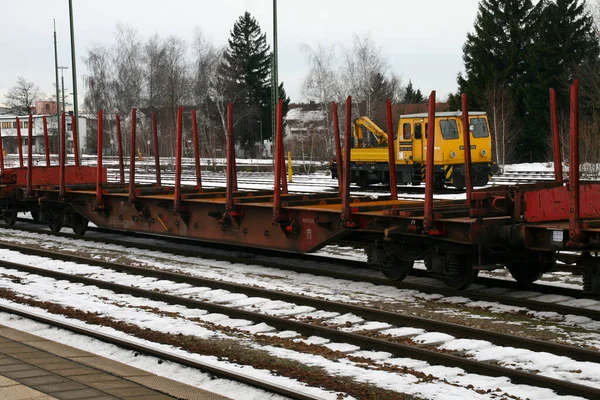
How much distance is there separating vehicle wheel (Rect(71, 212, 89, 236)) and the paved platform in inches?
419

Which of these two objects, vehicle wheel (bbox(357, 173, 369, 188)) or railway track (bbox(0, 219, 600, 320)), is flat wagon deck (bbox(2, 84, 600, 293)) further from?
vehicle wheel (bbox(357, 173, 369, 188))

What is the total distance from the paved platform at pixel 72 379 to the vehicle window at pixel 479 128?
23261mm

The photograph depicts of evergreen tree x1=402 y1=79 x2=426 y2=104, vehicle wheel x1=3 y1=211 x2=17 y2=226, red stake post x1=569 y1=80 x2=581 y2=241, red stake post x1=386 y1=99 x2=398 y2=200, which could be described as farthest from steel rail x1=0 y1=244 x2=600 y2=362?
evergreen tree x1=402 y1=79 x2=426 y2=104

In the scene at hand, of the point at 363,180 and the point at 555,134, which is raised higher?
the point at 555,134

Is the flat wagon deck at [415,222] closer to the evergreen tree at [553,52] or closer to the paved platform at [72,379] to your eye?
the paved platform at [72,379]

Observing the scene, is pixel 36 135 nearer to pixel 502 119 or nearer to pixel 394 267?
pixel 502 119

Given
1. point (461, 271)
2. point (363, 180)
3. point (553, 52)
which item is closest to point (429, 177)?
point (461, 271)

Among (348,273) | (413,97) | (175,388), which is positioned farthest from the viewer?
(413,97)

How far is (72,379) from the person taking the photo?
21.5 feet

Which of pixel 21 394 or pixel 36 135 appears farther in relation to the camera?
pixel 36 135

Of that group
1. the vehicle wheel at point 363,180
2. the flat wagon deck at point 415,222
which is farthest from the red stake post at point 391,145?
the vehicle wheel at point 363,180

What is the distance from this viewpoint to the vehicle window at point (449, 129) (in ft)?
94.1

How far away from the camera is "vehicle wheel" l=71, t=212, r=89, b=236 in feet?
59.9

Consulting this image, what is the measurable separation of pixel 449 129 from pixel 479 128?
125cm
